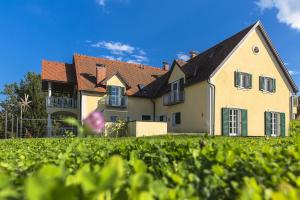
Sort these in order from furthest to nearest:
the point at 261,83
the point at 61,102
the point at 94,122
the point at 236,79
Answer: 1. the point at 61,102
2. the point at 261,83
3. the point at 236,79
4. the point at 94,122

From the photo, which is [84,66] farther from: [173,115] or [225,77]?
[225,77]

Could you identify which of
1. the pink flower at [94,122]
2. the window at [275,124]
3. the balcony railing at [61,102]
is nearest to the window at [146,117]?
the balcony railing at [61,102]

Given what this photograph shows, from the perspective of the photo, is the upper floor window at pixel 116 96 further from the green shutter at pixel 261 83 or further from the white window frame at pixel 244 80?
the green shutter at pixel 261 83

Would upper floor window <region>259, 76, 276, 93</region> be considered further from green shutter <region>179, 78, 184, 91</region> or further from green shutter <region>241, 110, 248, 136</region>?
green shutter <region>179, 78, 184, 91</region>

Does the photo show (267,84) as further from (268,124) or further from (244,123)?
(244,123)

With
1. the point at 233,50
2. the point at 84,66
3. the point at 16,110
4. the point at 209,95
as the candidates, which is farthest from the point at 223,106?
the point at 16,110

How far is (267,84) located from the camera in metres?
27.2

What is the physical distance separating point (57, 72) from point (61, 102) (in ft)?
10.8

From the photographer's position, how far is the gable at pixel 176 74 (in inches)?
1107

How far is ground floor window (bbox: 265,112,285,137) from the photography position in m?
26.8

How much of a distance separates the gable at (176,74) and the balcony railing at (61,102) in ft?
32.0

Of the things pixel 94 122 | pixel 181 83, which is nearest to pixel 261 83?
pixel 181 83

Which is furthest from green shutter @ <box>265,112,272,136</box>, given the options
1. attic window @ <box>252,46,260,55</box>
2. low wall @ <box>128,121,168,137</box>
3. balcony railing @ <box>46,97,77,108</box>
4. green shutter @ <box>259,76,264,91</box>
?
balcony railing @ <box>46,97,77,108</box>

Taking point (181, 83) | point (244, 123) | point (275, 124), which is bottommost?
point (275, 124)
